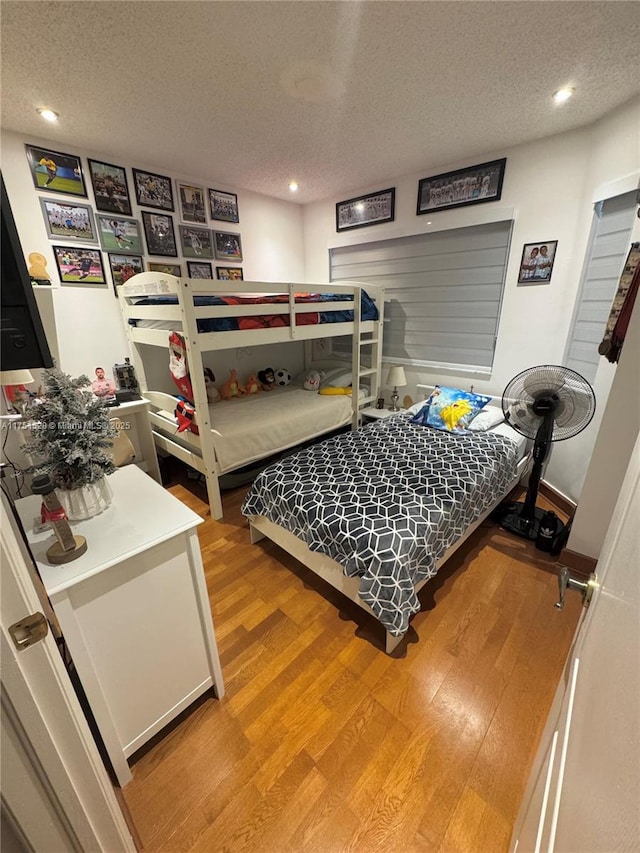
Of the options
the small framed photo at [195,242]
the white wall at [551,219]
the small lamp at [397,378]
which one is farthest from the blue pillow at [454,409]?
the small framed photo at [195,242]

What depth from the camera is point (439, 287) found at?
3189mm

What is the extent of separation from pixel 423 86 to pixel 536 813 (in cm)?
286

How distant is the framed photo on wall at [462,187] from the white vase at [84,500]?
3324 millimetres

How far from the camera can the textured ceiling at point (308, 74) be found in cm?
135

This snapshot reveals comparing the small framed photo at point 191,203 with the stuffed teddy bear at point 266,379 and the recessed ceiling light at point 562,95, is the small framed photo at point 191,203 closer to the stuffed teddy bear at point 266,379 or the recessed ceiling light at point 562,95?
the stuffed teddy bear at point 266,379

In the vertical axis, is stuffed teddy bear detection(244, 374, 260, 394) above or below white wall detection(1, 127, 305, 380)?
below

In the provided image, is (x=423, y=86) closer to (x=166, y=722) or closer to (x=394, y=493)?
(x=394, y=493)

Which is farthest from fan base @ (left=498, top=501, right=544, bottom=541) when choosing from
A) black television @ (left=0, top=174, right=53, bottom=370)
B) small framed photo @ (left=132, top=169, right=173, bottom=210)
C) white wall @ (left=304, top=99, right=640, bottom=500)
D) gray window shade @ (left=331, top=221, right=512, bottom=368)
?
small framed photo @ (left=132, top=169, right=173, bottom=210)

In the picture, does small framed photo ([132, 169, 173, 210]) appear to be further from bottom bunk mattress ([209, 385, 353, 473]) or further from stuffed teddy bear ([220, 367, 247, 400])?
bottom bunk mattress ([209, 385, 353, 473])

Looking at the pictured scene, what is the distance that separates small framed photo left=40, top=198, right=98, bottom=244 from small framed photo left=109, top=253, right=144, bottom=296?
0.17m

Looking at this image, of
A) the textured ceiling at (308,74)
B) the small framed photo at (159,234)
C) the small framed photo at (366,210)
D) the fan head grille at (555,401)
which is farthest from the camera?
the small framed photo at (366,210)

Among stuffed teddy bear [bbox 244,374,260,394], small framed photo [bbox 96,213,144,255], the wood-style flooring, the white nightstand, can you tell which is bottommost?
the wood-style flooring

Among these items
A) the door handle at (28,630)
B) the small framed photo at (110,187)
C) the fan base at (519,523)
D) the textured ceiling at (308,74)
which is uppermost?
the textured ceiling at (308,74)

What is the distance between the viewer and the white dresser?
2.99 ft
